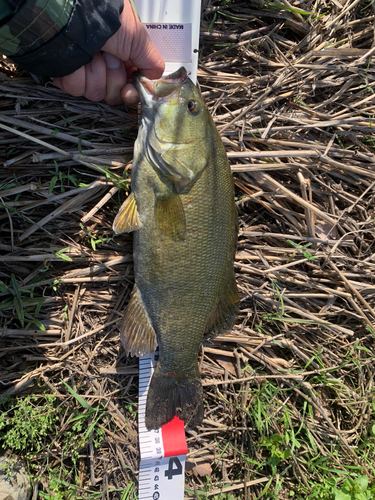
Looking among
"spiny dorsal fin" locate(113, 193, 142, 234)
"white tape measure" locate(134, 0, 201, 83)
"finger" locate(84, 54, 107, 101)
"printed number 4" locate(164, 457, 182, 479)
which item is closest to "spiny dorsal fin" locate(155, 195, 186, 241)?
"spiny dorsal fin" locate(113, 193, 142, 234)

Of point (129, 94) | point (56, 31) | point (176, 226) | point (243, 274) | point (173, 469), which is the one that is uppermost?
point (56, 31)

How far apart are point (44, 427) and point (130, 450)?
73 cm

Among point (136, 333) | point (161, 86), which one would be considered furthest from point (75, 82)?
point (136, 333)

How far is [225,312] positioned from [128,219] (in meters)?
1.03

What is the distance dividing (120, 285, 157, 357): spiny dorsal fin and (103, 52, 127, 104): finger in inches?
56.0

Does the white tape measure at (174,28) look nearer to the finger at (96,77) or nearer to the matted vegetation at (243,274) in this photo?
the matted vegetation at (243,274)

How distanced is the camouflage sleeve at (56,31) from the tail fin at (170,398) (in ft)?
7.22

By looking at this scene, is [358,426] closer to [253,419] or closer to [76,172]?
[253,419]

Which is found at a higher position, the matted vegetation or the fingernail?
the fingernail

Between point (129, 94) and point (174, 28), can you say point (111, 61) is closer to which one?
point (129, 94)

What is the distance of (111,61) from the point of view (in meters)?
2.19

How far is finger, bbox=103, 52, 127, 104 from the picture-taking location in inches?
86.1

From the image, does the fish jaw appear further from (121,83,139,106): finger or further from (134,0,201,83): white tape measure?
(134,0,201,83): white tape measure

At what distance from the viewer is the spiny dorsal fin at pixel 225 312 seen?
96.3 inches
